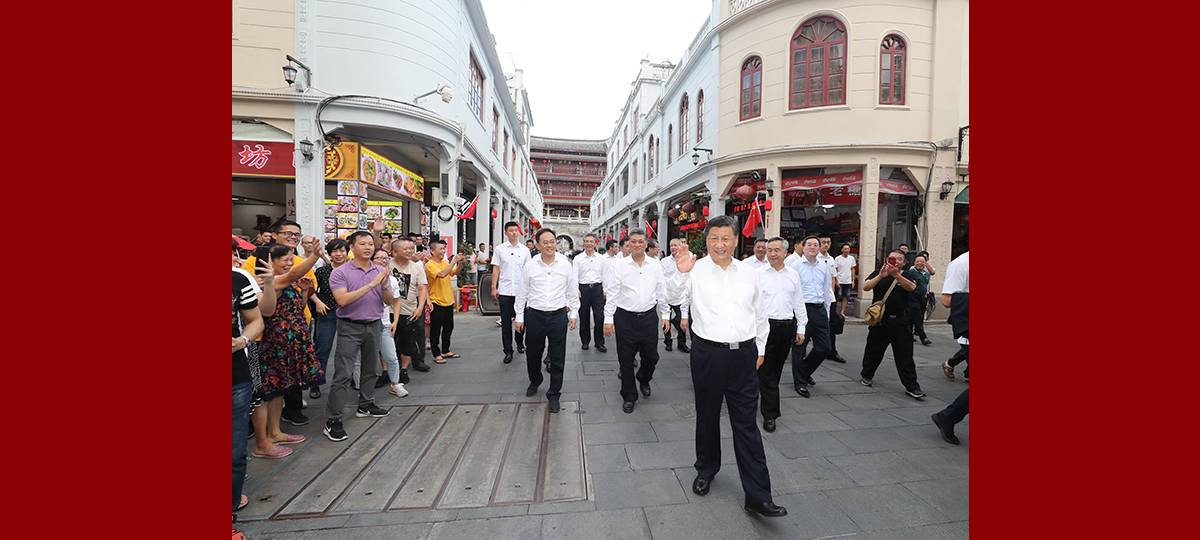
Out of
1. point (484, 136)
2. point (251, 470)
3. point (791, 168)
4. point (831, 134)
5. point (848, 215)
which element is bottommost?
point (251, 470)

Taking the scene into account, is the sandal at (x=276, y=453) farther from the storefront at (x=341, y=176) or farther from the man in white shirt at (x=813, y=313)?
the storefront at (x=341, y=176)

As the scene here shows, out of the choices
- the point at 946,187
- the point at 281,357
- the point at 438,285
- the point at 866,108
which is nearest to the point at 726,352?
the point at 281,357

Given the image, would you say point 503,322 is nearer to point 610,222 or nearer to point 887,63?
point 887,63

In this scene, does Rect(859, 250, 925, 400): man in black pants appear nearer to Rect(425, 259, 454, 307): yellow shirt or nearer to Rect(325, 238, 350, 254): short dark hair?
Rect(425, 259, 454, 307): yellow shirt

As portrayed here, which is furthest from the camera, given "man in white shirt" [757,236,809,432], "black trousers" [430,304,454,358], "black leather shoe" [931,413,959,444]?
"black trousers" [430,304,454,358]

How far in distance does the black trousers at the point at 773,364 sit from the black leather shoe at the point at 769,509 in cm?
132

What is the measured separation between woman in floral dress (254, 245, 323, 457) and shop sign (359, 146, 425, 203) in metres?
7.26

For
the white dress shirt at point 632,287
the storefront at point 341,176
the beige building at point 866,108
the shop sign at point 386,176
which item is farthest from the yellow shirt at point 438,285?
the beige building at point 866,108

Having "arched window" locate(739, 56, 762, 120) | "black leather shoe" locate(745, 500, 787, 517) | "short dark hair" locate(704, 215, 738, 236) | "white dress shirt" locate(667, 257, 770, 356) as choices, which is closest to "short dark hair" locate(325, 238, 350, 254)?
"white dress shirt" locate(667, 257, 770, 356)

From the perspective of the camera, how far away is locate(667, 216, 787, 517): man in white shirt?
2605mm

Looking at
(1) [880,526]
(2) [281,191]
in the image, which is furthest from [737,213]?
(2) [281,191]

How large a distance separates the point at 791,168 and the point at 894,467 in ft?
30.5

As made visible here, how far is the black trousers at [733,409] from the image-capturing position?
2.58m

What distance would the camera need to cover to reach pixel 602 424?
13.0 feet
